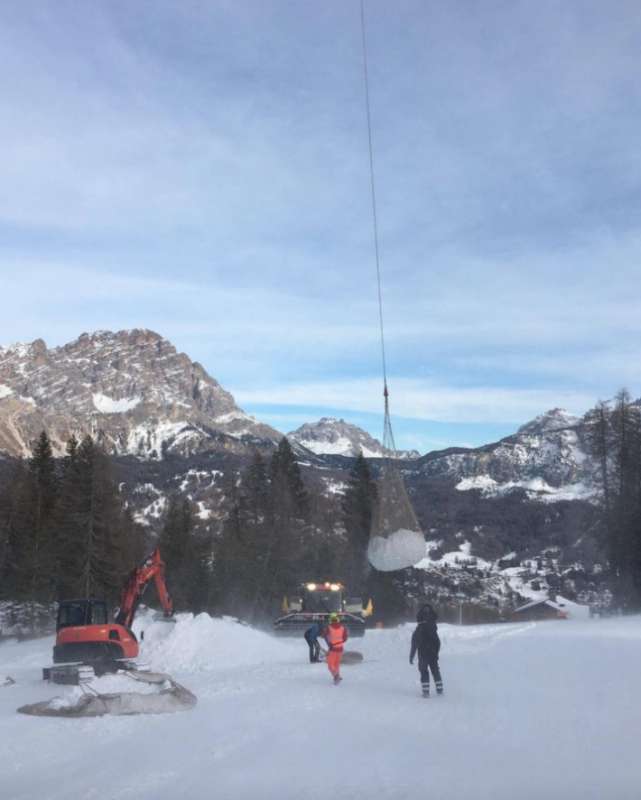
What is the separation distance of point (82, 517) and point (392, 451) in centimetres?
2981

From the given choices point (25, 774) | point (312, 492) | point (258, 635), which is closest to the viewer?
point (25, 774)

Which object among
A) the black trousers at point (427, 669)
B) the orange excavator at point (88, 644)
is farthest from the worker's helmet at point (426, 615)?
the orange excavator at point (88, 644)

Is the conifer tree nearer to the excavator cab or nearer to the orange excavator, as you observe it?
the excavator cab

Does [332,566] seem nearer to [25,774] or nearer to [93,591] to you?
[93,591]

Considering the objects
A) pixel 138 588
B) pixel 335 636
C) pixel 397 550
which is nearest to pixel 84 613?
pixel 138 588

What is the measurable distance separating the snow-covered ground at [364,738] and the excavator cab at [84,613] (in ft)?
8.17

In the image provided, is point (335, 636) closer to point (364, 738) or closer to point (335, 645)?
point (335, 645)

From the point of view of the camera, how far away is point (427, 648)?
15.4 m

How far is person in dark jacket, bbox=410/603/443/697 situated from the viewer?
15.1 m

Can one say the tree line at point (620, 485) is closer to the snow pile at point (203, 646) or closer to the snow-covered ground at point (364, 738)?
the snow pile at point (203, 646)

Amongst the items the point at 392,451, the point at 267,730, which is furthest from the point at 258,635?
the point at 267,730

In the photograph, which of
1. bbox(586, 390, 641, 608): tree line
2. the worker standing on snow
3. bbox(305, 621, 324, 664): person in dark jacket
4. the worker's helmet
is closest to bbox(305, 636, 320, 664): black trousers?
bbox(305, 621, 324, 664): person in dark jacket

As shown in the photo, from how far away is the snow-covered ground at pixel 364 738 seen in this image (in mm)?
8977

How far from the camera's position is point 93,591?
162 ft
